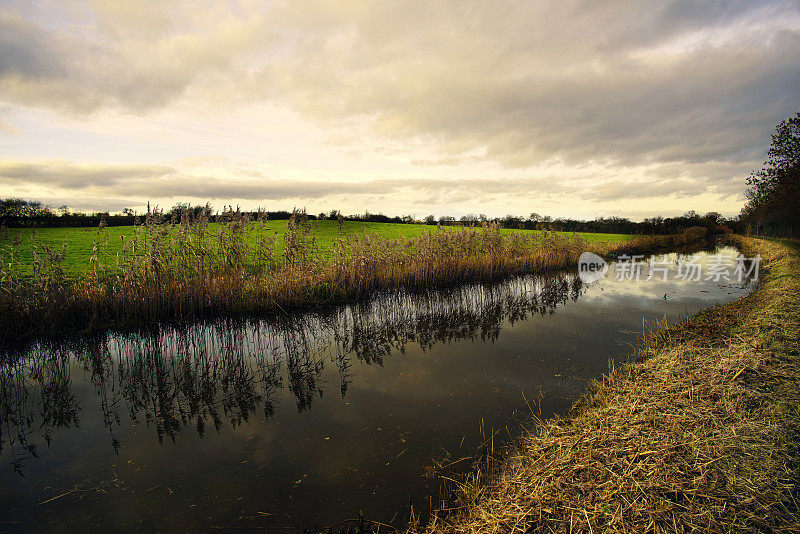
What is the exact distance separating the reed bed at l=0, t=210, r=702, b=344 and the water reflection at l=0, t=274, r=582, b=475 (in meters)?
1.02

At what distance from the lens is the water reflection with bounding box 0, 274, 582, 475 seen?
5723 millimetres

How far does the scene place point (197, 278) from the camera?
37.0 ft

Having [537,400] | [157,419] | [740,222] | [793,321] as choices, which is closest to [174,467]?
[157,419]

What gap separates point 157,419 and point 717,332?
1165 cm

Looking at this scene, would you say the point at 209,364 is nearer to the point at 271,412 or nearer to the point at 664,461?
the point at 271,412

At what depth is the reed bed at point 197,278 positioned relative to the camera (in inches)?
376

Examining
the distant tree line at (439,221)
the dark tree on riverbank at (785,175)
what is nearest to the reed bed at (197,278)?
the distant tree line at (439,221)

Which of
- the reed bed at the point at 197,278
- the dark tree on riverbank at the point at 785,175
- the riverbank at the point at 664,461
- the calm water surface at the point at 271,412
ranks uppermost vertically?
the dark tree on riverbank at the point at 785,175

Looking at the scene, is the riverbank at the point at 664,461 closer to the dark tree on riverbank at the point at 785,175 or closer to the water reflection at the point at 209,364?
the water reflection at the point at 209,364

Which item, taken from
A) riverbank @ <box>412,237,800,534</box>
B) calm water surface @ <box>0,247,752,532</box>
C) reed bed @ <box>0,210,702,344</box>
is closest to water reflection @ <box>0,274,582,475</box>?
calm water surface @ <box>0,247,752,532</box>

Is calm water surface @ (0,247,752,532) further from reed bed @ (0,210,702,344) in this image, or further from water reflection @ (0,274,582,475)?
reed bed @ (0,210,702,344)

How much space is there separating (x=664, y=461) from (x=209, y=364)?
26.5ft

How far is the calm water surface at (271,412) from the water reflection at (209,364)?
4 cm

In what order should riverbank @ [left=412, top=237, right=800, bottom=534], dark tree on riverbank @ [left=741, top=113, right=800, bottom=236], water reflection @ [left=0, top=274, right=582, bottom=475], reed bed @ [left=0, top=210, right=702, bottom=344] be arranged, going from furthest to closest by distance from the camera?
1. dark tree on riverbank @ [left=741, top=113, right=800, bottom=236]
2. reed bed @ [left=0, top=210, right=702, bottom=344]
3. water reflection @ [left=0, top=274, right=582, bottom=475]
4. riverbank @ [left=412, top=237, right=800, bottom=534]
